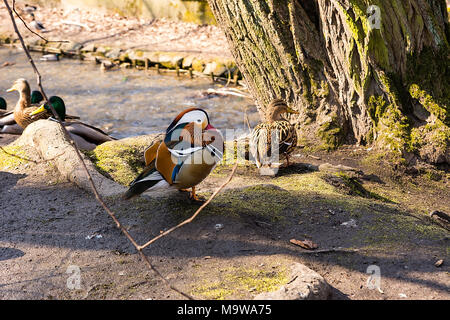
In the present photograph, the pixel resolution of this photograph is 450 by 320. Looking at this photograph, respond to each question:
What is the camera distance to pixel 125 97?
38.4ft

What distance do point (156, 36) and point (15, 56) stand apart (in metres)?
4.25

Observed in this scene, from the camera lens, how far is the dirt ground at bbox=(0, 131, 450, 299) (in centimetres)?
288

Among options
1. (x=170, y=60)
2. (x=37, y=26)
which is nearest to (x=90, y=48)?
(x=37, y=26)

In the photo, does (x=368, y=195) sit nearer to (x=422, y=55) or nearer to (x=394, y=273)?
(x=422, y=55)

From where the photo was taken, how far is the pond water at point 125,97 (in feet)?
33.7

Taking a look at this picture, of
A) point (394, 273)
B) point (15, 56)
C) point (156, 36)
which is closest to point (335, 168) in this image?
point (394, 273)

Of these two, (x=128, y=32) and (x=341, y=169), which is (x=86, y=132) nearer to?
(x=341, y=169)

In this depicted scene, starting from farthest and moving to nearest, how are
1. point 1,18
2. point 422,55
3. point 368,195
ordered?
point 1,18, point 422,55, point 368,195

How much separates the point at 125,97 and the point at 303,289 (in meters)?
9.76

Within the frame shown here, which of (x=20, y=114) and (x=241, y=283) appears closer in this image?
(x=241, y=283)

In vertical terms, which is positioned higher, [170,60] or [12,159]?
[170,60]

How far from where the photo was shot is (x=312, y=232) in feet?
11.6

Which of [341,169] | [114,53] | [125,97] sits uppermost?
[114,53]

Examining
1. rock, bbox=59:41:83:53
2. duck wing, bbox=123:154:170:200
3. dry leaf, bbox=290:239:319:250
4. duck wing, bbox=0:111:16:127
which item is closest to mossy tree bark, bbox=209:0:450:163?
dry leaf, bbox=290:239:319:250
